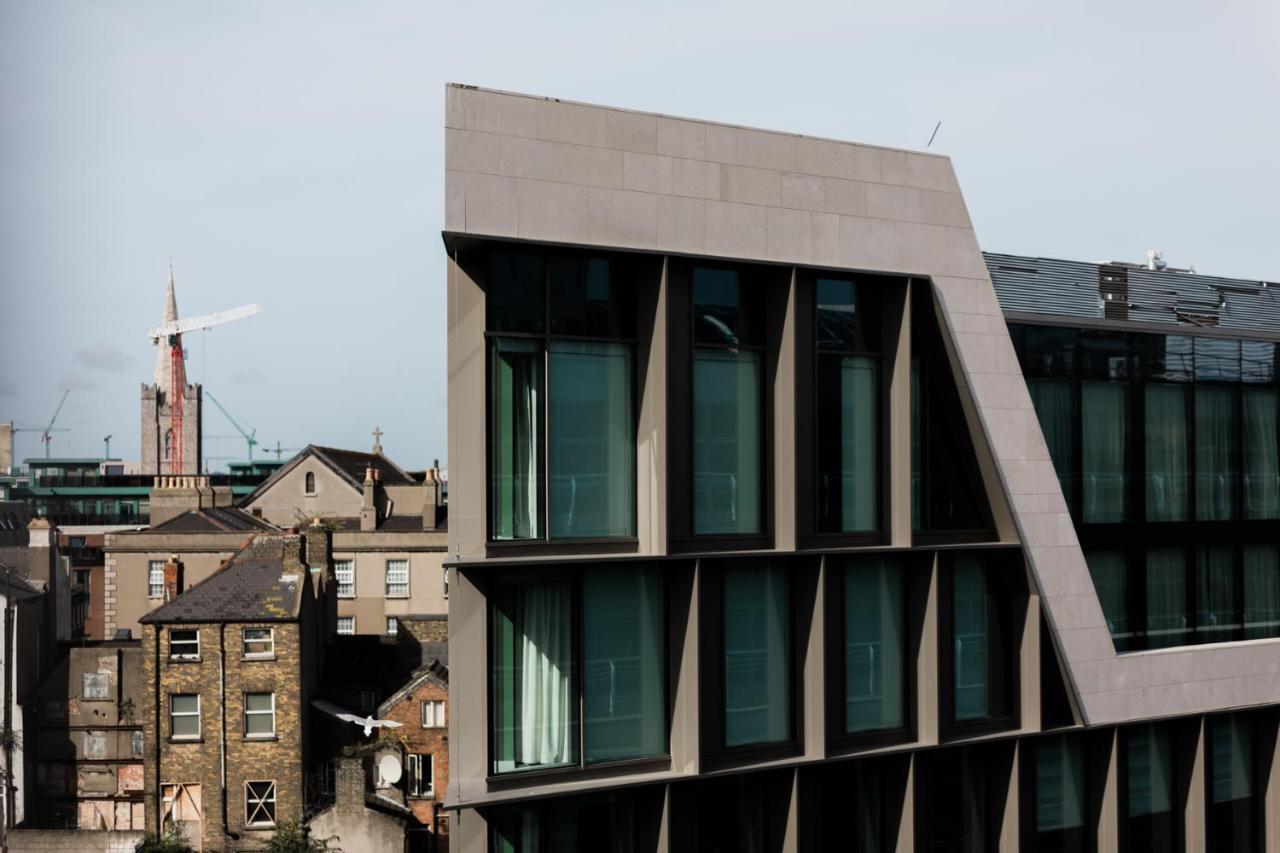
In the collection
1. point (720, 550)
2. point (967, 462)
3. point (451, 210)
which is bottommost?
point (720, 550)

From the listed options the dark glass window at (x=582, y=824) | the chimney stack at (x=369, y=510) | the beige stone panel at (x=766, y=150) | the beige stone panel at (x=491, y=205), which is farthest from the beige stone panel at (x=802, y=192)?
the chimney stack at (x=369, y=510)

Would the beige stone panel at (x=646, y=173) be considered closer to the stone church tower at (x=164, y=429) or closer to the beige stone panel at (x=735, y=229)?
the beige stone panel at (x=735, y=229)

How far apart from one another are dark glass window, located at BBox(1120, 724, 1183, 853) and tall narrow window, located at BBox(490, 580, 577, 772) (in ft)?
31.9

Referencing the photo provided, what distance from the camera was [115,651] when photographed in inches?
1716

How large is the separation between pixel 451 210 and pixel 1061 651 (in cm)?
1114

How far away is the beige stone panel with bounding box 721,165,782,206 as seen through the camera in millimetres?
15070

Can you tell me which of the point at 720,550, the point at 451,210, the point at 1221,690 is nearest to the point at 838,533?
the point at 720,550

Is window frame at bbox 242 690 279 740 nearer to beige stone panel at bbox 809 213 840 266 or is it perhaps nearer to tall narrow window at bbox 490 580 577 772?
tall narrow window at bbox 490 580 577 772

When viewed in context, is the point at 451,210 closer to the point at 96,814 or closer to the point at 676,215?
the point at 676,215

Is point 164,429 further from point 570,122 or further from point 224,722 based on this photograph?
point 570,122

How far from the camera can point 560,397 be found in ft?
47.3

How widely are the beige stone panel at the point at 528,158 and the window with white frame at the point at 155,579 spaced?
161ft

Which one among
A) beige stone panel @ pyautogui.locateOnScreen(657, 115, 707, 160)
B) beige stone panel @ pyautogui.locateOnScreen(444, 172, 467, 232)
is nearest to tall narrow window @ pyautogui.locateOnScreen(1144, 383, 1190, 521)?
beige stone panel @ pyautogui.locateOnScreen(657, 115, 707, 160)

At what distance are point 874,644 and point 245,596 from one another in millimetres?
29956
